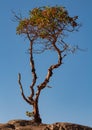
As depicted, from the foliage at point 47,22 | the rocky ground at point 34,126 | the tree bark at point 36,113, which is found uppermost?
the foliage at point 47,22

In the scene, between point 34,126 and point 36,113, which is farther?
point 36,113

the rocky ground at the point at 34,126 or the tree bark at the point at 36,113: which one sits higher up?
the tree bark at the point at 36,113

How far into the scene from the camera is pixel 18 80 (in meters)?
36.5

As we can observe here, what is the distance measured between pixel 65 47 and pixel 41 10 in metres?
4.51

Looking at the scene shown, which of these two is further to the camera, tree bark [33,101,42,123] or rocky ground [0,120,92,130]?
tree bark [33,101,42,123]

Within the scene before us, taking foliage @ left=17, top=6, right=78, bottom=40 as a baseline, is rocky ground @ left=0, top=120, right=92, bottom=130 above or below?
below

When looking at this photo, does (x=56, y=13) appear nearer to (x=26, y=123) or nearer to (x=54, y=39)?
(x=54, y=39)

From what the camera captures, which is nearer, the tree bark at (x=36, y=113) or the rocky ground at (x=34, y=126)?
the rocky ground at (x=34, y=126)

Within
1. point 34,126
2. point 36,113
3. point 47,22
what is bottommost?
point 34,126

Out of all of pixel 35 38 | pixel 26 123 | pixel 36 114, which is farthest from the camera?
pixel 35 38

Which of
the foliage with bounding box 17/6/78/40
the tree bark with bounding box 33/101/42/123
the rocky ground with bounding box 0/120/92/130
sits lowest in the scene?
the rocky ground with bounding box 0/120/92/130

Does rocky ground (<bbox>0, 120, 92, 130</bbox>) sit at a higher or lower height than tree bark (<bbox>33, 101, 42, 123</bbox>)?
lower

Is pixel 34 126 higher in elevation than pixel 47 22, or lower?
lower


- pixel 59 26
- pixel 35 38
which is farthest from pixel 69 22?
pixel 35 38
